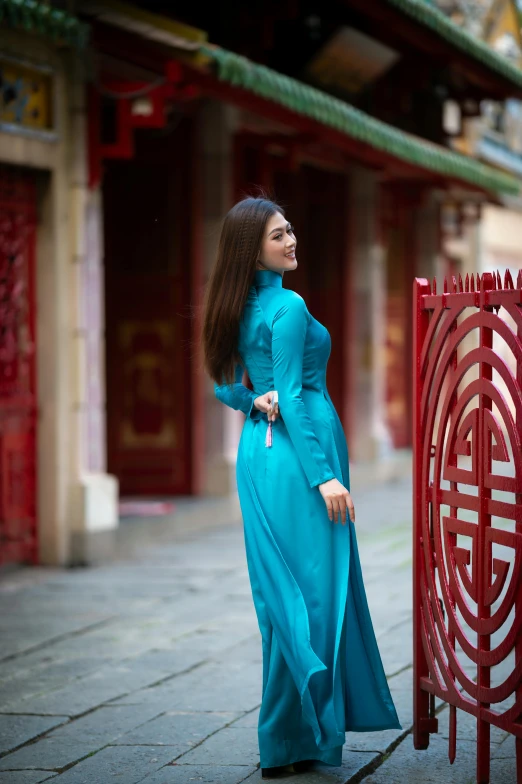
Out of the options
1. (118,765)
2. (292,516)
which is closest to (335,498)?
(292,516)

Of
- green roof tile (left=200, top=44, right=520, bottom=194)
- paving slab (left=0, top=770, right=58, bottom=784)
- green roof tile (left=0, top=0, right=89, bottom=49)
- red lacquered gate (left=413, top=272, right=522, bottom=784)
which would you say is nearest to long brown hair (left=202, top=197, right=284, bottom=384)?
red lacquered gate (left=413, top=272, right=522, bottom=784)

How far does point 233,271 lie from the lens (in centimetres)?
441

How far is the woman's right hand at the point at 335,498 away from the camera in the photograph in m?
4.21

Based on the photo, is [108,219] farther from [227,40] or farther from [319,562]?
[319,562]

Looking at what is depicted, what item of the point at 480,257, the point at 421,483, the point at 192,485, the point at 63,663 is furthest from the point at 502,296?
the point at 480,257

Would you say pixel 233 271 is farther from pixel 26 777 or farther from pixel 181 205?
pixel 181 205

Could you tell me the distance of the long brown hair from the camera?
4383 millimetres

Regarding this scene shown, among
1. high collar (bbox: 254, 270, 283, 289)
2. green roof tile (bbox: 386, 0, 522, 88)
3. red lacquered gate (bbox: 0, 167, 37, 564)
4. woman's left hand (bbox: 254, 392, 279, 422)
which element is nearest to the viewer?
woman's left hand (bbox: 254, 392, 279, 422)

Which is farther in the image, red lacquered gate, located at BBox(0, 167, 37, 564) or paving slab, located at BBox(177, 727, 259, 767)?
red lacquered gate, located at BBox(0, 167, 37, 564)

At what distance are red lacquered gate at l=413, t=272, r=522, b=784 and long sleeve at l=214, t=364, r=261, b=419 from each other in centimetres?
54

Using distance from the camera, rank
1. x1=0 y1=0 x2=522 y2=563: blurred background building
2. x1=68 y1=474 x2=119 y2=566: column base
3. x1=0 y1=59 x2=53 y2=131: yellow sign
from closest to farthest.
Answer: x1=0 y1=59 x2=53 y2=131: yellow sign < x1=0 y1=0 x2=522 y2=563: blurred background building < x1=68 y1=474 x2=119 y2=566: column base

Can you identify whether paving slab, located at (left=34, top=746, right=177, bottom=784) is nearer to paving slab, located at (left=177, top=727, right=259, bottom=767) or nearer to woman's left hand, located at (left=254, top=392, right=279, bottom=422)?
paving slab, located at (left=177, top=727, right=259, bottom=767)

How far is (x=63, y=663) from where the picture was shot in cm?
610

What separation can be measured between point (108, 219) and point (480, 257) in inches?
412
